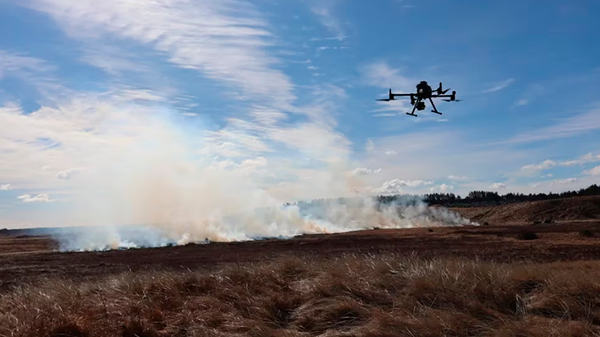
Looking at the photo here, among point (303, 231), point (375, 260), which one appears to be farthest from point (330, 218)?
point (375, 260)

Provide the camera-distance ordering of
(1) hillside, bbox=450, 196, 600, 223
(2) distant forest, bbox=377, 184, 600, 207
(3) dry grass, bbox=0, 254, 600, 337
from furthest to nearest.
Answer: (2) distant forest, bbox=377, 184, 600, 207 → (1) hillside, bbox=450, 196, 600, 223 → (3) dry grass, bbox=0, 254, 600, 337

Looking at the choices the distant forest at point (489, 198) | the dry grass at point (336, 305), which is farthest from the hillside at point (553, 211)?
the dry grass at point (336, 305)

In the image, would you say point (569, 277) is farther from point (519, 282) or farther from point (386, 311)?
point (386, 311)

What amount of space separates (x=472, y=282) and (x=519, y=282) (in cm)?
102

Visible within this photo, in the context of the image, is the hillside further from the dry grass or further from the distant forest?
the dry grass

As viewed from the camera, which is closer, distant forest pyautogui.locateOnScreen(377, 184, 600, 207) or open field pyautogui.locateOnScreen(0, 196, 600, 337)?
open field pyautogui.locateOnScreen(0, 196, 600, 337)

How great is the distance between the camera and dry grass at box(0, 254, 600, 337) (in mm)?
7055

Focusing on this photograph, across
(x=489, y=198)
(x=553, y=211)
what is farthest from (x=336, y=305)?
(x=489, y=198)

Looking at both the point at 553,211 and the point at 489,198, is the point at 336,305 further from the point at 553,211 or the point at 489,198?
the point at 489,198

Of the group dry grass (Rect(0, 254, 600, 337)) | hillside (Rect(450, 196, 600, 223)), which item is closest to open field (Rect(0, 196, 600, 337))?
dry grass (Rect(0, 254, 600, 337))

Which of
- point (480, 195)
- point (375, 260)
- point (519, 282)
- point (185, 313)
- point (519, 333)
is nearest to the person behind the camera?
point (519, 333)

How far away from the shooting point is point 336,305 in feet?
26.0

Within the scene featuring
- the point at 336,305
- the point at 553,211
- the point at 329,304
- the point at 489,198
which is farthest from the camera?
the point at 489,198

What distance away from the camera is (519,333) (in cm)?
645
